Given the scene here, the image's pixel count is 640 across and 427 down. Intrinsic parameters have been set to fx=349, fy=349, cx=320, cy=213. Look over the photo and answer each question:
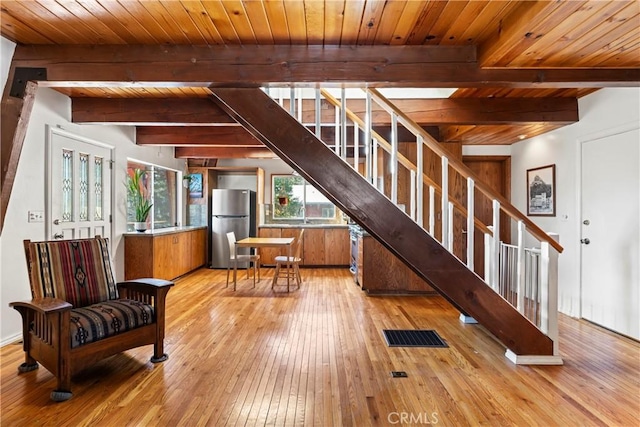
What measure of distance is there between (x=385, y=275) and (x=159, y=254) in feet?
11.0

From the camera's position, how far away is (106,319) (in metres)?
2.52

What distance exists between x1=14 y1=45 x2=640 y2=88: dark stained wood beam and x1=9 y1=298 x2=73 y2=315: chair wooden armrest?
1616mm

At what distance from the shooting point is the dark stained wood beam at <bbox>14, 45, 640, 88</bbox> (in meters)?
2.57

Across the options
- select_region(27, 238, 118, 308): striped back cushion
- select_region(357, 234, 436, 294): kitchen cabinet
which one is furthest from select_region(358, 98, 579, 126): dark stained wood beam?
select_region(27, 238, 118, 308): striped back cushion

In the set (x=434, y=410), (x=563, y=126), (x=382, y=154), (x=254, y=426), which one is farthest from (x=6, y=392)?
(x=563, y=126)

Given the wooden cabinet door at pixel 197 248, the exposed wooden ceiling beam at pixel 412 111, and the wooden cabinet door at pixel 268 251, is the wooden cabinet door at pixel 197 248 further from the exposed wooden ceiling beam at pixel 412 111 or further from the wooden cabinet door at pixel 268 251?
the exposed wooden ceiling beam at pixel 412 111

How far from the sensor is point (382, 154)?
201 inches

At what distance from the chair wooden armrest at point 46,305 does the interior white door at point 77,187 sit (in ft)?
4.86

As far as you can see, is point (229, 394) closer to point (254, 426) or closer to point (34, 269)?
point (254, 426)

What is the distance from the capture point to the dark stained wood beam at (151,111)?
12.7ft

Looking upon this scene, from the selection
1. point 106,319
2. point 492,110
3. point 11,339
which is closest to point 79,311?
point 106,319

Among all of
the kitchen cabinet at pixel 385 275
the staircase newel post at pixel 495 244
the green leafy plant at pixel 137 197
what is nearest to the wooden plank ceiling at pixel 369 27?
the staircase newel post at pixel 495 244

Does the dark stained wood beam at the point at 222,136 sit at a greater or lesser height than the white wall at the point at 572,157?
greater

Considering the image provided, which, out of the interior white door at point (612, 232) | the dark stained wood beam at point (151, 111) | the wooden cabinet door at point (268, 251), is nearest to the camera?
the interior white door at point (612, 232)
